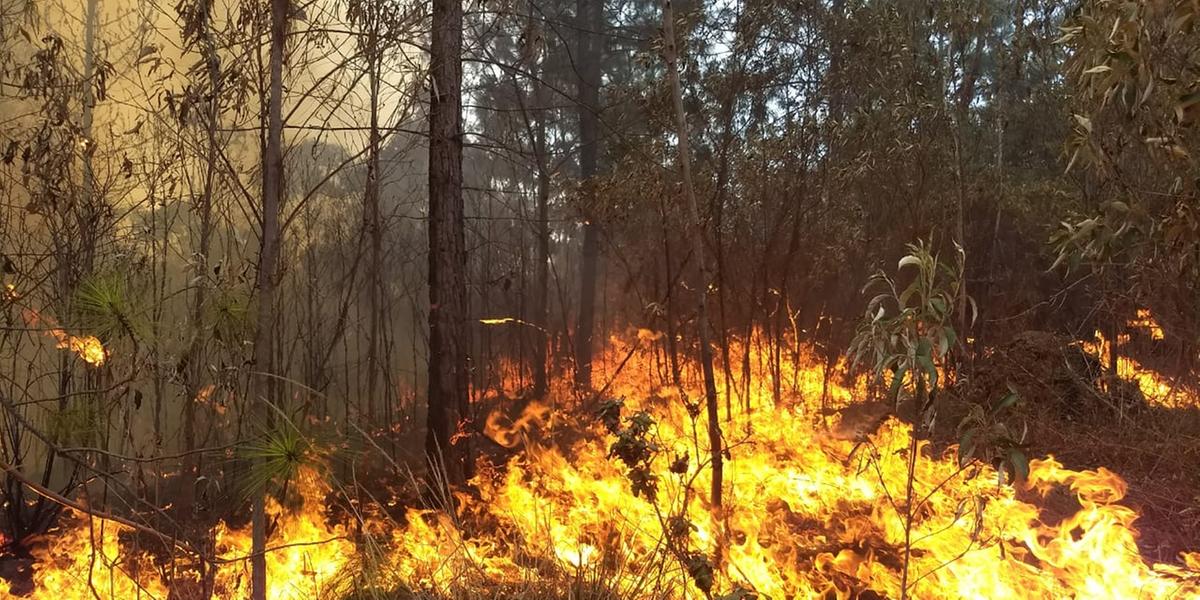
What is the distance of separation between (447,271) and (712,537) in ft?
9.20

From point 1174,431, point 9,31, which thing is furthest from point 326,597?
point 1174,431

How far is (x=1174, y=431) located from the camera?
673 centimetres

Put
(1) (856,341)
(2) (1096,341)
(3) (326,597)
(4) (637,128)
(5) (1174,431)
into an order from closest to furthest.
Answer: (1) (856,341) → (3) (326,597) → (5) (1174,431) → (2) (1096,341) → (4) (637,128)

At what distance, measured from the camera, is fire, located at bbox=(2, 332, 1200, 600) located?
11.4ft

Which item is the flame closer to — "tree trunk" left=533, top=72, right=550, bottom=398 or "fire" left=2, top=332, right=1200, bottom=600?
"fire" left=2, top=332, right=1200, bottom=600

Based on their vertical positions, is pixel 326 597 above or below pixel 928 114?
below

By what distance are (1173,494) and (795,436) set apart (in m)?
2.92

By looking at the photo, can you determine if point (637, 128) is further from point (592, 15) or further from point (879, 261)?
point (879, 261)

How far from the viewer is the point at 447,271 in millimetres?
5777

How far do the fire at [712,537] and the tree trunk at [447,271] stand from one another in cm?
53

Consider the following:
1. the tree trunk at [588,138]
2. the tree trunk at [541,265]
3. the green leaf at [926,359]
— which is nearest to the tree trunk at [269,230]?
the green leaf at [926,359]

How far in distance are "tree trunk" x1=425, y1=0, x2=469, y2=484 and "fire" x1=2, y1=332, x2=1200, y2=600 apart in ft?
1.73

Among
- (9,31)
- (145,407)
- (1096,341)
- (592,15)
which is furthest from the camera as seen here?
(592,15)

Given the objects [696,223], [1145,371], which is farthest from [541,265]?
[1145,371]
